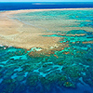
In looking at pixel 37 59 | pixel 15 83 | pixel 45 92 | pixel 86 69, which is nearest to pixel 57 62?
pixel 37 59

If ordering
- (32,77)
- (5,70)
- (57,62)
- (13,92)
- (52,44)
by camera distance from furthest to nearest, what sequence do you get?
1. (52,44)
2. (57,62)
3. (5,70)
4. (32,77)
5. (13,92)

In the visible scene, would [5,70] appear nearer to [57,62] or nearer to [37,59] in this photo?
[37,59]

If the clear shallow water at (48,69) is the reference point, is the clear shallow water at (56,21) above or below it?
above

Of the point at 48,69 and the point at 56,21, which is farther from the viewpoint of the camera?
the point at 56,21

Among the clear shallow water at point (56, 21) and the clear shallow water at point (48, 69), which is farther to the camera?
the clear shallow water at point (56, 21)

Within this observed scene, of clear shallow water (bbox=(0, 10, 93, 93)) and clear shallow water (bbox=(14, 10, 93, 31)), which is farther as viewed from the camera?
clear shallow water (bbox=(14, 10, 93, 31))

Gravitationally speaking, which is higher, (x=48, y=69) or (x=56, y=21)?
(x=56, y=21)

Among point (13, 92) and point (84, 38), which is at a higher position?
point (84, 38)

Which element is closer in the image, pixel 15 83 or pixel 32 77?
pixel 15 83

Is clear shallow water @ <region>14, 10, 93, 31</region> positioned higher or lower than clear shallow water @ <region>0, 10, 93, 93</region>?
higher

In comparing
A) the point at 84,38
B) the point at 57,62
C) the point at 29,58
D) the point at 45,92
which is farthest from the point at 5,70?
the point at 84,38

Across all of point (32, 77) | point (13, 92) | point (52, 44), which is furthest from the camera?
point (52, 44)
